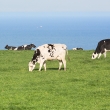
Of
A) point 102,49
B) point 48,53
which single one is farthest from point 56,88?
point 102,49

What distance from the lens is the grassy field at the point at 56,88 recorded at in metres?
13.5

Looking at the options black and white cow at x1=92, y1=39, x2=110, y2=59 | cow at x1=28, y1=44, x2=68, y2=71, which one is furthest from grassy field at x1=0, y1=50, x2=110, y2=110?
black and white cow at x1=92, y1=39, x2=110, y2=59

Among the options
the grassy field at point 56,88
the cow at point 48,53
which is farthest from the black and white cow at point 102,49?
the cow at point 48,53

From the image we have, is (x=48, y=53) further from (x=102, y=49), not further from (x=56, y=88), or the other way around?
(x=102, y=49)

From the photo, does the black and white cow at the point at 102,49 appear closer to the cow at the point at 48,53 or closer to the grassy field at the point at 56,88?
the grassy field at the point at 56,88

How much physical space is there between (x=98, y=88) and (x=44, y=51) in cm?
566

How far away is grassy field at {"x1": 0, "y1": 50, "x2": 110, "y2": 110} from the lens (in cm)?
1355

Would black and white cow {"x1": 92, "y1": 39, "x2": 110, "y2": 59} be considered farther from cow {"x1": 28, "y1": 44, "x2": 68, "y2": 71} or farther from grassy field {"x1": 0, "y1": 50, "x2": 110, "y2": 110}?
cow {"x1": 28, "y1": 44, "x2": 68, "y2": 71}

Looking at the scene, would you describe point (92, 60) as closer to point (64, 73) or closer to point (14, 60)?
point (14, 60)

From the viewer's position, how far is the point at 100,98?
47.3 ft

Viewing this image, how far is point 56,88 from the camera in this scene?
16125 mm

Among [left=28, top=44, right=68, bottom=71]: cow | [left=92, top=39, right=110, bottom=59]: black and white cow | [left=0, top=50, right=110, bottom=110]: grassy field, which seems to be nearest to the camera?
[left=0, top=50, right=110, bottom=110]: grassy field

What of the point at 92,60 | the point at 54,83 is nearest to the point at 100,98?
the point at 54,83

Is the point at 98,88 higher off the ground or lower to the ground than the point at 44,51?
lower
